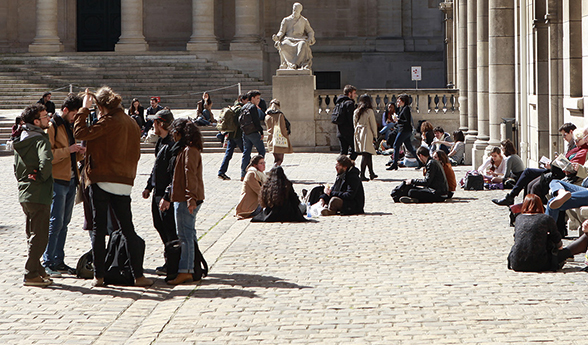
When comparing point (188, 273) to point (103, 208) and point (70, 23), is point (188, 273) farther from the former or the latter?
point (70, 23)

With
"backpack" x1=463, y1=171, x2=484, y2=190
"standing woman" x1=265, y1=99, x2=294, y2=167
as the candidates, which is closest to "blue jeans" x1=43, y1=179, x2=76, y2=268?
"backpack" x1=463, y1=171, x2=484, y2=190

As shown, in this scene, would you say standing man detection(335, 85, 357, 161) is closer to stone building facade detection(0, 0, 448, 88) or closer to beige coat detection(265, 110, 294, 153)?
beige coat detection(265, 110, 294, 153)

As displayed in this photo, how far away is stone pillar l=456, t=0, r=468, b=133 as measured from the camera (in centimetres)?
2669

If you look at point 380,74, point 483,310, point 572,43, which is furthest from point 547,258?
point 380,74

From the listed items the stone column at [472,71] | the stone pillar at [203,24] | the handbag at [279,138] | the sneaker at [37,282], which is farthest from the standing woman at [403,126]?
the stone pillar at [203,24]

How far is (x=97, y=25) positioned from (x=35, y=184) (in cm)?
3798

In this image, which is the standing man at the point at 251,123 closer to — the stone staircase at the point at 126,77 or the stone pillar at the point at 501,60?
the stone pillar at the point at 501,60

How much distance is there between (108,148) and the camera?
8945 mm

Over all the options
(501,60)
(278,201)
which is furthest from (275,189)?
(501,60)

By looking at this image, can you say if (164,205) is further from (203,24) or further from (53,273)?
(203,24)

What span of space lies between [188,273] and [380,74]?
119 ft

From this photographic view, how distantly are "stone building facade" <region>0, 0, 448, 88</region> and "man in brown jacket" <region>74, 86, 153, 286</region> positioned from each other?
3396 cm

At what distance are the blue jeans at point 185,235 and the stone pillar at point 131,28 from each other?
3325 centimetres

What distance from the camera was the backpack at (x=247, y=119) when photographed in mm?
18641
